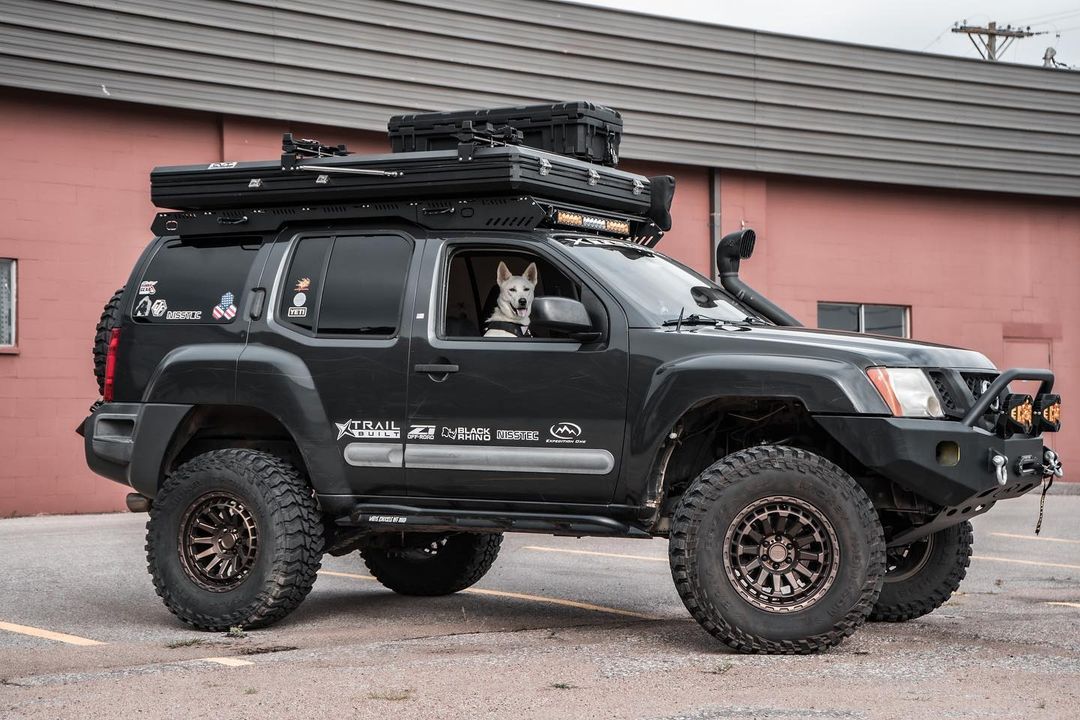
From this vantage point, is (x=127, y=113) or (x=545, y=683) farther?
(x=127, y=113)

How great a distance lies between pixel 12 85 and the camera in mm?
14781

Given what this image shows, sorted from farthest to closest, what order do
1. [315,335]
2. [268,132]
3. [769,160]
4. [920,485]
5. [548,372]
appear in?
[769,160]
[268,132]
[315,335]
[548,372]
[920,485]

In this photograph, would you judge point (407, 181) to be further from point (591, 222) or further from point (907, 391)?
point (907, 391)

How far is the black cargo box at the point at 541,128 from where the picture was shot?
849 centimetres

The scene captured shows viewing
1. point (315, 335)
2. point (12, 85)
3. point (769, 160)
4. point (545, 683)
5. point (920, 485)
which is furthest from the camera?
point (769, 160)

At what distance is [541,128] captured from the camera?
858 cm

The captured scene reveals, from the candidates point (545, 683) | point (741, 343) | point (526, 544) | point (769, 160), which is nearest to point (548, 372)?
point (741, 343)

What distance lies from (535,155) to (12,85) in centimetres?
923

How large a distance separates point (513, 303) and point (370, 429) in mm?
997

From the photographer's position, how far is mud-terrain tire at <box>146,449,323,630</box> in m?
7.57

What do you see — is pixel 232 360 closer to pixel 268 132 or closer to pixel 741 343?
pixel 741 343

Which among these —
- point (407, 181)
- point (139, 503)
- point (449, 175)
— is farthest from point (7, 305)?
point (449, 175)

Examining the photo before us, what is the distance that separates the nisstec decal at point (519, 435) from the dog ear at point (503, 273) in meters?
0.90

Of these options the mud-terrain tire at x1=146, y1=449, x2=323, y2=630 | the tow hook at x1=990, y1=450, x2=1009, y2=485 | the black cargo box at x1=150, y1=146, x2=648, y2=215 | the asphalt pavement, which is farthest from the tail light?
the tow hook at x1=990, y1=450, x2=1009, y2=485
